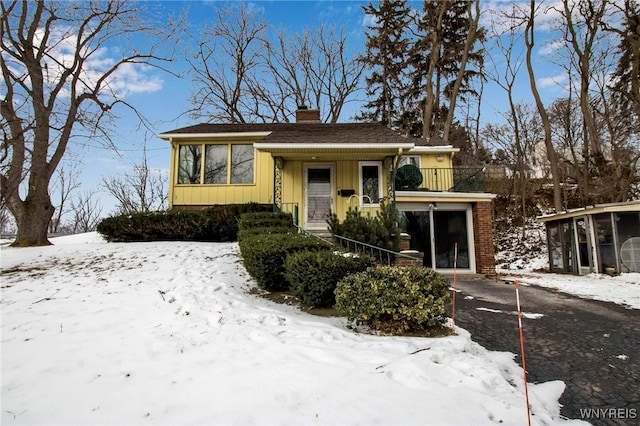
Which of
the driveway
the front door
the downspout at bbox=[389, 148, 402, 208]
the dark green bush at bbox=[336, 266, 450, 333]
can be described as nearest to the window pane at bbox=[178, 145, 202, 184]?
the front door

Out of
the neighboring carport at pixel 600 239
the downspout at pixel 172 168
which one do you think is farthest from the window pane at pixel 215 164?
the neighboring carport at pixel 600 239

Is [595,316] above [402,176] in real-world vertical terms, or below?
below

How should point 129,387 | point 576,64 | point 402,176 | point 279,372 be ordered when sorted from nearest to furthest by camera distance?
1. point 129,387
2. point 279,372
3. point 402,176
4. point 576,64

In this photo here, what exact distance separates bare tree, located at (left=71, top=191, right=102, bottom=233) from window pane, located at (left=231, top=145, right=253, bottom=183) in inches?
982

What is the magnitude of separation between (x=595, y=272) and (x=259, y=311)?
11639 millimetres

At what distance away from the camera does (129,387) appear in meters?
2.56

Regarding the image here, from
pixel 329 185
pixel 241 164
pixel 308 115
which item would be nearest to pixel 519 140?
pixel 308 115

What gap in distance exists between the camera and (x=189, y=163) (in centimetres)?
1195

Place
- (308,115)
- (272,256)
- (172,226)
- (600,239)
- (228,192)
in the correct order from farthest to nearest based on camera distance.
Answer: (308,115) < (228,192) < (600,239) < (172,226) < (272,256)

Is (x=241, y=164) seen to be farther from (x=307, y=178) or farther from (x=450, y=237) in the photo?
(x=450, y=237)

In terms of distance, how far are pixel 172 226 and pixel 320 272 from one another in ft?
22.9

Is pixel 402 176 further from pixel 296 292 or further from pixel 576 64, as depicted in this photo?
pixel 576 64

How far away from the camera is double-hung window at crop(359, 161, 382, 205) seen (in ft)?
36.2

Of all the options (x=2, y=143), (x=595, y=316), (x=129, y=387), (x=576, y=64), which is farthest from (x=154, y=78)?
(x=576, y=64)
